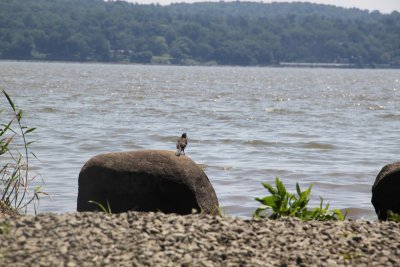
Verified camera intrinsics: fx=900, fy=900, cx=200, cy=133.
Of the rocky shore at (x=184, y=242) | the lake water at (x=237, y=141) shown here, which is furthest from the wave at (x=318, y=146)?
the rocky shore at (x=184, y=242)

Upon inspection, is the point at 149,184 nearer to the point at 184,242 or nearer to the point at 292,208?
the point at 292,208

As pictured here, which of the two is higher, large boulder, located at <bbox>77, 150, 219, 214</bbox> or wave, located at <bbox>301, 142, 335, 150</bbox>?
large boulder, located at <bbox>77, 150, 219, 214</bbox>

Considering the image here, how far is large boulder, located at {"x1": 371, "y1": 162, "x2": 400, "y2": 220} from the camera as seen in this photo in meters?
10.3

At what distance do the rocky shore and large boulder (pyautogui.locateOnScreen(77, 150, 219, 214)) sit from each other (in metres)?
1.26

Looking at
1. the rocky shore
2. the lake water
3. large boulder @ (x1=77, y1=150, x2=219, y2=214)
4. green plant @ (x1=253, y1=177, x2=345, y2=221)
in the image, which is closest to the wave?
the lake water

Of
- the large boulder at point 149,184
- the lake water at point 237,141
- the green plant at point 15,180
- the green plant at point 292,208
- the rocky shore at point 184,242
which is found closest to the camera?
the rocky shore at point 184,242

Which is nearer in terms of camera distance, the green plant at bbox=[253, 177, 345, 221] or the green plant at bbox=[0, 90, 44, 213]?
the green plant at bbox=[253, 177, 345, 221]

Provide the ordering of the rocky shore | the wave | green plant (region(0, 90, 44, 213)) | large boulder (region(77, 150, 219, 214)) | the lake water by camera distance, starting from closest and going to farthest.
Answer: the rocky shore → large boulder (region(77, 150, 219, 214)) → green plant (region(0, 90, 44, 213)) → the lake water → the wave

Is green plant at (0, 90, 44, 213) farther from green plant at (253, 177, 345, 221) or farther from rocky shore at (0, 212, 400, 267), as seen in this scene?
green plant at (253, 177, 345, 221)

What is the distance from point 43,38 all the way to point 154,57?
28508 mm

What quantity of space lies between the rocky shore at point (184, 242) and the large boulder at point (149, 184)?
1258 millimetres

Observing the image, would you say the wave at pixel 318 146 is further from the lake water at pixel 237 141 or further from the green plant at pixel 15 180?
the green plant at pixel 15 180

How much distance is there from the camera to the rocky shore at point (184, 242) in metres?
7.29

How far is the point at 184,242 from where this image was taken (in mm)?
7766
